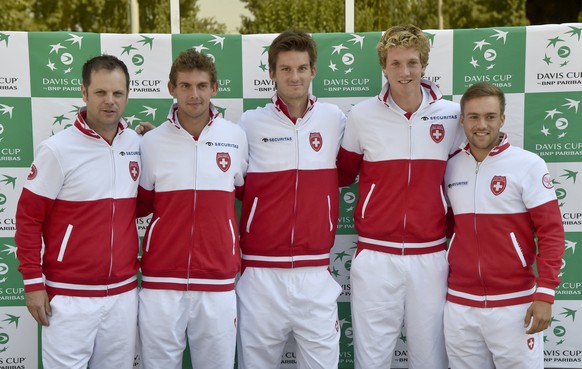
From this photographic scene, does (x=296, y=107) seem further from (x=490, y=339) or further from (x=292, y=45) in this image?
(x=490, y=339)

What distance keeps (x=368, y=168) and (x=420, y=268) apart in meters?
0.60

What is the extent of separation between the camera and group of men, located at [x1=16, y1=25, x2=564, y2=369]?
2.88m

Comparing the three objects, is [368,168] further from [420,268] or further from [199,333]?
[199,333]

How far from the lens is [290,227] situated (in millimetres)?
3227

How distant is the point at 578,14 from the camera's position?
19.5ft

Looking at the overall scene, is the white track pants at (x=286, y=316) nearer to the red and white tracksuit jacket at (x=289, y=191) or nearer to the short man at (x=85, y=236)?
the red and white tracksuit jacket at (x=289, y=191)

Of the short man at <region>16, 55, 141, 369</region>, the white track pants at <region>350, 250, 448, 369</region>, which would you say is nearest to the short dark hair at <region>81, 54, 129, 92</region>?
the short man at <region>16, 55, 141, 369</region>

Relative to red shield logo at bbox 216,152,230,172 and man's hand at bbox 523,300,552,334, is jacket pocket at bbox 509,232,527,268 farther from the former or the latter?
red shield logo at bbox 216,152,230,172

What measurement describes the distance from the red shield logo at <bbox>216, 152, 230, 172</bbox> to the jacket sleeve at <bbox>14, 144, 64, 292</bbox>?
2.52 ft

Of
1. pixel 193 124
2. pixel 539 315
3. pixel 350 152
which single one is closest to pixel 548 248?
pixel 539 315

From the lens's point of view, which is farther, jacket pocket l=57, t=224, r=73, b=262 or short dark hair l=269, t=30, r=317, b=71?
short dark hair l=269, t=30, r=317, b=71

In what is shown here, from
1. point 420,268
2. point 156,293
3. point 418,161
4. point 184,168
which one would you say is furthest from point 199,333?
point 418,161

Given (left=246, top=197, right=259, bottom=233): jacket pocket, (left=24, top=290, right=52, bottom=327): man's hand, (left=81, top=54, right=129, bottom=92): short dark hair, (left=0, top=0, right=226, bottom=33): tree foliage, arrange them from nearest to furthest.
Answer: (left=24, top=290, right=52, bottom=327): man's hand < (left=81, top=54, right=129, bottom=92): short dark hair < (left=246, top=197, right=259, bottom=233): jacket pocket < (left=0, top=0, right=226, bottom=33): tree foliage

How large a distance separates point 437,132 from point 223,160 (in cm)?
115
